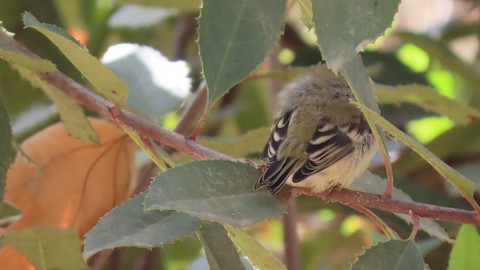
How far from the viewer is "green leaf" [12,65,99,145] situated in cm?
118

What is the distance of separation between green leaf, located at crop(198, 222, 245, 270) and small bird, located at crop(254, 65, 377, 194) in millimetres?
117

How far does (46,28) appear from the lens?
0.95m

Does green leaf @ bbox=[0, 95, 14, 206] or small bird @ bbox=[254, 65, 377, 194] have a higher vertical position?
green leaf @ bbox=[0, 95, 14, 206]

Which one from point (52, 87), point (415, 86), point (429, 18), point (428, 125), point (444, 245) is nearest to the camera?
point (52, 87)

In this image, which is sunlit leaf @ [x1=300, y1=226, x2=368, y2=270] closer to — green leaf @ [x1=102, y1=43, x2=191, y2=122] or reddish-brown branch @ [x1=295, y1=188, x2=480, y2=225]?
green leaf @ [x1=102, y1=43, x2=191, y2=122]

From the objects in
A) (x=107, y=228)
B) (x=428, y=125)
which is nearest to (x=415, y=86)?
(x=107, y=228)

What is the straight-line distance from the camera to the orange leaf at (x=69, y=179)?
127cm

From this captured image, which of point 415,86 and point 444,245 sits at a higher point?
point 415,86

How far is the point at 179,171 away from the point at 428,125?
5.61 ft

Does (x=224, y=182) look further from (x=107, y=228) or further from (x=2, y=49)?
(x=2, y=49)

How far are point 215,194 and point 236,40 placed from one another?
26 cm

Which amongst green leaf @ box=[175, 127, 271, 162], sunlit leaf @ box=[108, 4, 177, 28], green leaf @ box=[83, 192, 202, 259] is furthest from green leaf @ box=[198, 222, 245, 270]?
sunlit leaf @ box=[108, 4, 177, 28]

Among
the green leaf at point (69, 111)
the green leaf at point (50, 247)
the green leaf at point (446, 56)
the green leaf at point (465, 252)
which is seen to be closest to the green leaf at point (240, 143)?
the green leaf at point (69, 111)

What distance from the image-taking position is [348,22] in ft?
2.91
